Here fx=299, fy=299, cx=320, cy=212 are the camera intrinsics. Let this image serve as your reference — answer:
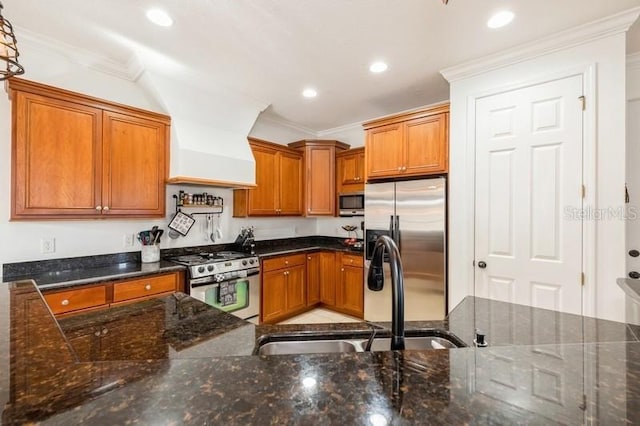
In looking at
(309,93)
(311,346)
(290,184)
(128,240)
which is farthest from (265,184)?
(311,346)

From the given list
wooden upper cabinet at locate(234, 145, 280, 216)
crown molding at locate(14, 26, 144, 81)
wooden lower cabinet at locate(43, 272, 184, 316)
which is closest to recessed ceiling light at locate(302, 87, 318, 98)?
wooden upper cabinet at locate(234, 145, 280, 216)

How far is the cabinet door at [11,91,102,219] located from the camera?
7.25ft

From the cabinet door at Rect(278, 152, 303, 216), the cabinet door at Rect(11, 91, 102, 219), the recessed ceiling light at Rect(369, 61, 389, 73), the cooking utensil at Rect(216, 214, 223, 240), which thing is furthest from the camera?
the cabinet door at Rect(278, 152, 303, 216)

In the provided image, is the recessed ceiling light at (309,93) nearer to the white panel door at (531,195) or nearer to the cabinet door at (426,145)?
the cabinet door at (426,145)

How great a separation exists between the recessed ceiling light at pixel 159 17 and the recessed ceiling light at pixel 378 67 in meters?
1.71

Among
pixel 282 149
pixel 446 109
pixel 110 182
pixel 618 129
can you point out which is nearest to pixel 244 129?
pixel 282 149

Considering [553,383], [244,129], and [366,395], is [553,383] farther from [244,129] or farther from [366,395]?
[244,129]

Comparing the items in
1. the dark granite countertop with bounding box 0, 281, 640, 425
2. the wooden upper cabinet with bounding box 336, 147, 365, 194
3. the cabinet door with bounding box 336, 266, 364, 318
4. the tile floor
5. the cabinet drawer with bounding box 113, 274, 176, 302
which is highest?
the wooden upper cabinet with bounding box 336, 147, 365, 194

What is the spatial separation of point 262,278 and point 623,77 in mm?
3649

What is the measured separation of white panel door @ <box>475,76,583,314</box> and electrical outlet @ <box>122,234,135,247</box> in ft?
10.9

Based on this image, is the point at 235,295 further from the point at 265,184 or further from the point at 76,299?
the point at 265,184

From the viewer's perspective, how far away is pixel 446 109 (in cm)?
296

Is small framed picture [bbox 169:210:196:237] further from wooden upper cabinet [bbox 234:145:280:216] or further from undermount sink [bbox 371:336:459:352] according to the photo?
undermount sink [bbox 371:336:459:352]

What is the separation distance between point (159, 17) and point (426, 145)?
2.54 m
